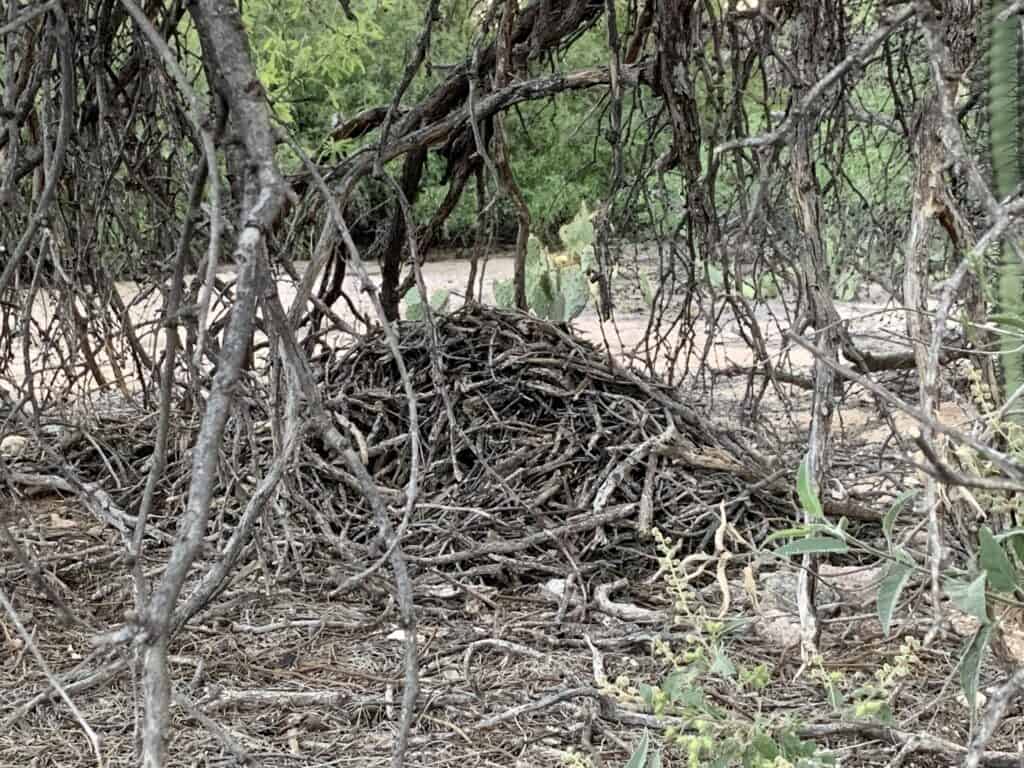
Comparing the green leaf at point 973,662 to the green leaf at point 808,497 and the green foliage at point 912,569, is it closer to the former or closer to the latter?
the green foliage at point 912,569

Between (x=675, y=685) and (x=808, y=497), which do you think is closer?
(x=808, y=497)

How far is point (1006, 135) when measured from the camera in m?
1.73

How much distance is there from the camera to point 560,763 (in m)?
1.90

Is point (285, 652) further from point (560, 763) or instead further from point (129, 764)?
point (560, 763)

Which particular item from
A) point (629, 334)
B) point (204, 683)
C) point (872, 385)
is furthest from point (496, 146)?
point (629, 334)

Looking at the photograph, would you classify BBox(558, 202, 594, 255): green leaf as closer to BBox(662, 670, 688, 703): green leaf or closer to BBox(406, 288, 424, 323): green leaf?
BBox(406, 288, 424, 323): green leaf

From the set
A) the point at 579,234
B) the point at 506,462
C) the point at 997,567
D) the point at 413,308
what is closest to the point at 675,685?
the point at 997,567

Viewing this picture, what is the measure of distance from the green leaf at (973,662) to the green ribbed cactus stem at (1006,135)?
59 cm

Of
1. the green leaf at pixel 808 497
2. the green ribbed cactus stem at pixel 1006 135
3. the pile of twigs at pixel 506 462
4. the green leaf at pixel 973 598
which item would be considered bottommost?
the pile of twigs at pixel 506 462

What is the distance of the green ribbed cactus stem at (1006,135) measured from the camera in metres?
1.68

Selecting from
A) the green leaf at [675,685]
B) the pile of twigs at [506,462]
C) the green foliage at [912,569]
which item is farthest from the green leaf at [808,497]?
the pile of twigs at [506,462]

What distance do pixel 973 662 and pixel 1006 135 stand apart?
0.89 metres

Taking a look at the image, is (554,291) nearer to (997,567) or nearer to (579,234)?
(579,234)

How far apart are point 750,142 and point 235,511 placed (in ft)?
6.47
